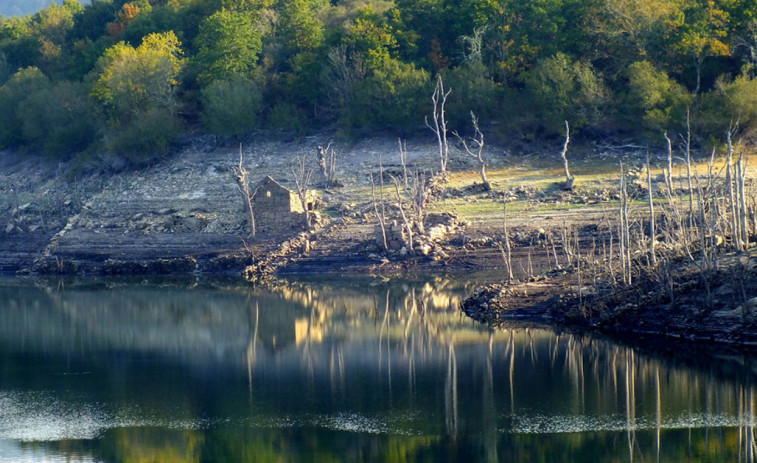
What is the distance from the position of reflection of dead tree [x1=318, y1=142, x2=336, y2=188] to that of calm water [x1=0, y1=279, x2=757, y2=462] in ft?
47.4

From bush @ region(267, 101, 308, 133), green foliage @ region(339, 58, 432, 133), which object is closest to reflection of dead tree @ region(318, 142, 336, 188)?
green foliage @ region(339, 58, 432, 133)

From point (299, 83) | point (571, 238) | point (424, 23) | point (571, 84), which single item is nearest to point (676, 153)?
point (571, 84)

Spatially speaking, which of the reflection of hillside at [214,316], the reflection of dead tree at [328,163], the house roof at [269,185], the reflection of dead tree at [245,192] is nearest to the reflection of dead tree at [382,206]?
the reflection of dead tree at [328,163]

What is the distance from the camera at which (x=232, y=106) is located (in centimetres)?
5812

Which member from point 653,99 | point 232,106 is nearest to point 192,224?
point 232,106

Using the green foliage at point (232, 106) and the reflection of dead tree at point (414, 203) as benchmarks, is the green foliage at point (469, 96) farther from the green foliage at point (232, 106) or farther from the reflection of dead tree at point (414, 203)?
the green foliage at point (232, 106)

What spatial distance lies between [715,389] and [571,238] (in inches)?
661

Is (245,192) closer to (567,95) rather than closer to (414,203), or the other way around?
(414,203)

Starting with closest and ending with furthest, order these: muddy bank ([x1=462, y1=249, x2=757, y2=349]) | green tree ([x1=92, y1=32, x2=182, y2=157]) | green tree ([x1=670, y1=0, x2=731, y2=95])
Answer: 1. muddy bank ([x1=462, y1=249, x2=757, y2=349])
2. green tree ([x1=670, y1=0, x2=731, y2=95])
3. green tree ([x1=92, y1=32, x2=182, y2=157])

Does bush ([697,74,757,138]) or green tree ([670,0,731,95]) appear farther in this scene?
green tree ([670,0,731,95])

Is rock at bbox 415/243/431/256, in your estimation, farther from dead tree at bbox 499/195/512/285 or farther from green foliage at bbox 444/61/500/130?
green foliage at bbox 444/61/500/130

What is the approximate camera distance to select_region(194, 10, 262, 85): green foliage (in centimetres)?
6069

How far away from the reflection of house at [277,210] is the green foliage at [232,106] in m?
13.0

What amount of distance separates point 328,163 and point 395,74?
6.67 metres
